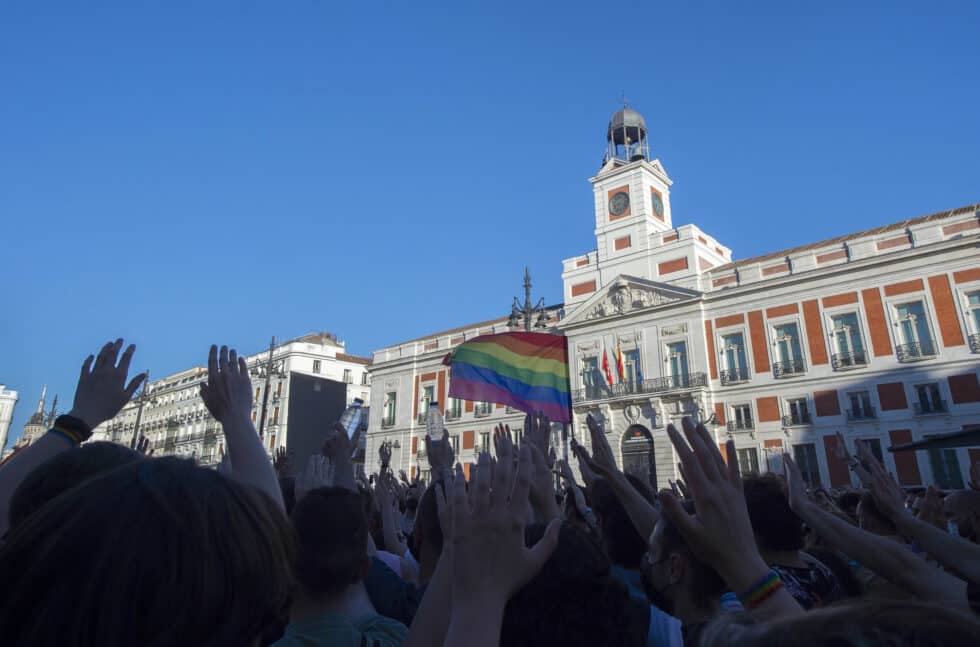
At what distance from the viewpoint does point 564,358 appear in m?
12.9

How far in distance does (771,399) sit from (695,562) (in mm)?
25414

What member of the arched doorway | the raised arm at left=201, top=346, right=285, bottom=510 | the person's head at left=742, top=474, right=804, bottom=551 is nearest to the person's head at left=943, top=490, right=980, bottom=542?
the person's head at left=742, top=474, right=804, bottom=551

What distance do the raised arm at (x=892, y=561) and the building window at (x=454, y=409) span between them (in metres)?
32.6

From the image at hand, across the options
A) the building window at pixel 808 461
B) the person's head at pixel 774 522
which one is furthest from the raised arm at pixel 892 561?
the building window at pixel 808 461

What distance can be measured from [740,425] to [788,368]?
10.4 ft

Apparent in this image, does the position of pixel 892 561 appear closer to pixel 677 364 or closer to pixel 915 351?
pixel 915 351

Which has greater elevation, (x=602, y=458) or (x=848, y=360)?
(x=848, y=360)

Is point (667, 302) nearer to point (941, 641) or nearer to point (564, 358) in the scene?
point (564, 358)

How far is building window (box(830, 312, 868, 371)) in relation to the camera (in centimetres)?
2350

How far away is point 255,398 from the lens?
52.0m

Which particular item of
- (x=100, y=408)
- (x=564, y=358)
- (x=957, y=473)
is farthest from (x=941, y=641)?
(x=957, y=473)

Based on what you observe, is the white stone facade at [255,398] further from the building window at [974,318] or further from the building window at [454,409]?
the building window at [974,318]

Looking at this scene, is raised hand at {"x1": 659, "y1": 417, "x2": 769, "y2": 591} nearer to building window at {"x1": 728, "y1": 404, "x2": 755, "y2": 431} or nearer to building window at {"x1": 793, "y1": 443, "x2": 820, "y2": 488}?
A: building window at {"x1": 793, "y1": 443, "x2": 820, "y2": 488}

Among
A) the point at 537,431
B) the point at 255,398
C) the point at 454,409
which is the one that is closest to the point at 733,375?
the point at 454,409
